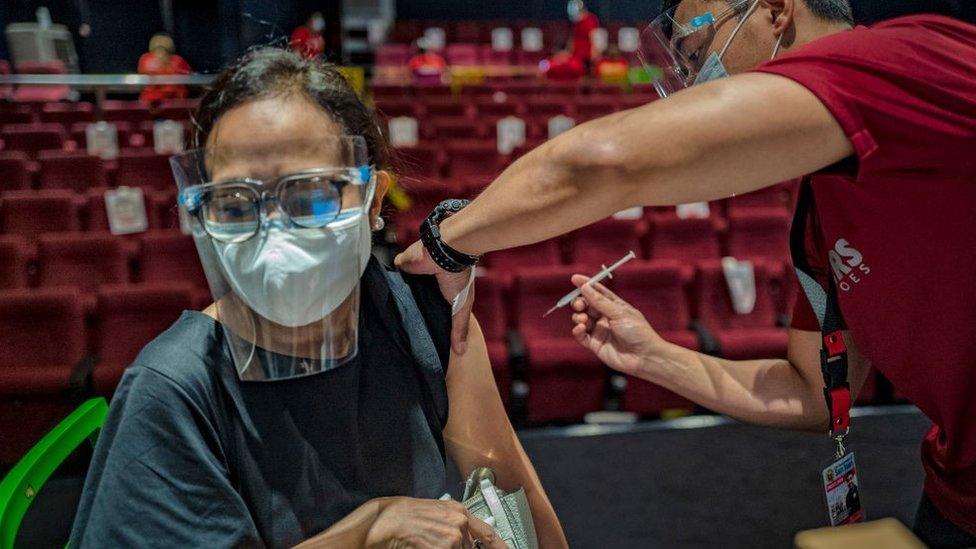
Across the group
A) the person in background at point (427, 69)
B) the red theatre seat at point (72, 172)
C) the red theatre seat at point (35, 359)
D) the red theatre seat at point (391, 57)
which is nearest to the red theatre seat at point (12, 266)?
the red theatre seat at point (35, 359)

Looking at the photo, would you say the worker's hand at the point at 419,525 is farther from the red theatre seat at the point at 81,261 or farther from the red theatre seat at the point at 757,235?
the red theatre seat at the point at 757,235

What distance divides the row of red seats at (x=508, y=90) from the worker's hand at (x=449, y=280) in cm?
667

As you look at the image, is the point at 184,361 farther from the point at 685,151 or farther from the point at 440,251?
the point at 685,151

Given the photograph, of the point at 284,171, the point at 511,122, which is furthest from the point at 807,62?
the point at 511,122

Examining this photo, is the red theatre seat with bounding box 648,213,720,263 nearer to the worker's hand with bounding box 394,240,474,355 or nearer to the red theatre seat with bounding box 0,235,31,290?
the worker's hand with bounding box 394,240,474,355

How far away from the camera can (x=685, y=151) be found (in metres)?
0.70

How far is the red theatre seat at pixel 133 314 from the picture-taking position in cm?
311

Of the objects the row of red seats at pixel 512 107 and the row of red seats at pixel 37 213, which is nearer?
the row of red seats at pixel 37 213

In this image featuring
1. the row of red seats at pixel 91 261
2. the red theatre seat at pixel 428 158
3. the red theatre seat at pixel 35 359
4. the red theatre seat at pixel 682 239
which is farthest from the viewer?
the red theatre seat at pixel 428 158

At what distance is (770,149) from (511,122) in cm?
536

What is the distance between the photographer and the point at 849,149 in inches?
28.9

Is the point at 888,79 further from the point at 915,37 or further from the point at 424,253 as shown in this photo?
the point at 424,253

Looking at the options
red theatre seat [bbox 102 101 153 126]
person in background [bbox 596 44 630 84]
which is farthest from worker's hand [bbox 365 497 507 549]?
person in background [bbox 596 44 630 84]

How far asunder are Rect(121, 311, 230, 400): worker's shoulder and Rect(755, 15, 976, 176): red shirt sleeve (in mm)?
728
